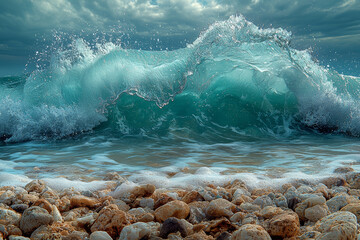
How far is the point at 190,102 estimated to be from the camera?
786 cm

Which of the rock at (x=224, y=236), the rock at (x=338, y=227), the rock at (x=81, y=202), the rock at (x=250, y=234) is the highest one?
the rock at (x=338, y=227)

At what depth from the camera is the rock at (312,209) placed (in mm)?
1967

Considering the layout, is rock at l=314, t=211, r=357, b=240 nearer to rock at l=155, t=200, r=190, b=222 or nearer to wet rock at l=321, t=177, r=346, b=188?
rock at l=155, t=200, r=190, b=222

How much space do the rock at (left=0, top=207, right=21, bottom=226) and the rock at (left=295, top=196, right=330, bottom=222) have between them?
1851 mm

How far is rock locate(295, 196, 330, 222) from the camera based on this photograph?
6.45ft

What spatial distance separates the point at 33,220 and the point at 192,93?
21.1 feet

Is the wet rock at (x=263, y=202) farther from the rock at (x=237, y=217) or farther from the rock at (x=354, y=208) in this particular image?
the rock at (x=354, y=208)

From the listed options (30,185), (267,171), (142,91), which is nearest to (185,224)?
(30,185)

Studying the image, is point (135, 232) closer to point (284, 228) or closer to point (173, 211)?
point (173, 211)

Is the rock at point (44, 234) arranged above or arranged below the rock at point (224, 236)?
below

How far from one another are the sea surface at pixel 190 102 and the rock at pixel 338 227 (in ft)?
9.97

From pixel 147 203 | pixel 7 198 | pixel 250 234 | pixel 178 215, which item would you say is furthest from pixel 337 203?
pixel 7 198

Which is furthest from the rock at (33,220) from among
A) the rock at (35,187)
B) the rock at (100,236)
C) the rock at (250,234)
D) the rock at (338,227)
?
the rock at (338,227)

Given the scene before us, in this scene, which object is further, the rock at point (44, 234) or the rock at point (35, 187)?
the rock at point (35, 187)
